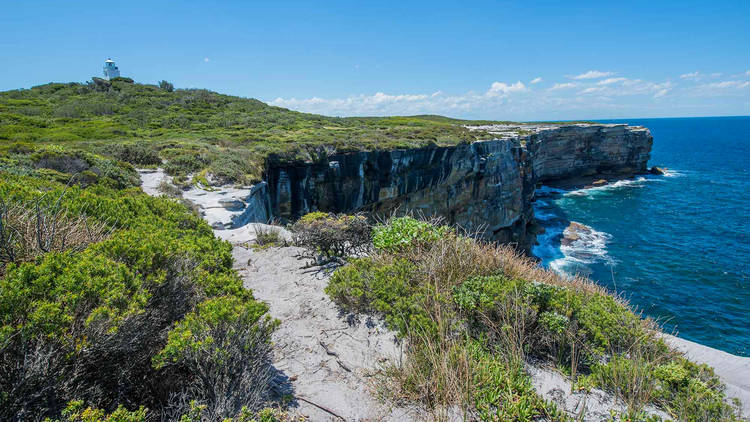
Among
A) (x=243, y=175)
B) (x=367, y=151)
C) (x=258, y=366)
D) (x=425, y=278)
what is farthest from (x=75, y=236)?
(x=367, y=151)

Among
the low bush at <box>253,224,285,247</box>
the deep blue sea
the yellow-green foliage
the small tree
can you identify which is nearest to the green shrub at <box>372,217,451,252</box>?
the low bush at <box>253,224,285,247</box>

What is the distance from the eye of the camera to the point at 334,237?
320 inches

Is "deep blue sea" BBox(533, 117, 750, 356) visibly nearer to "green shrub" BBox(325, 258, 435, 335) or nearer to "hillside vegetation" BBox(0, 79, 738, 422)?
"hillside vegetation" BBox(0, 79, 738, 422)

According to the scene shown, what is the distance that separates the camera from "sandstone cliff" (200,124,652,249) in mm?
20297

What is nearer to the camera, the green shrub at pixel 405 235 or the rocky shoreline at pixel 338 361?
the rocky shoreline at pixel 338 361

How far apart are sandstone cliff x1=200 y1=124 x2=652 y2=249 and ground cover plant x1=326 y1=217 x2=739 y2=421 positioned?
22.4ft

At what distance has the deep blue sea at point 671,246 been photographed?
20302 millimetres

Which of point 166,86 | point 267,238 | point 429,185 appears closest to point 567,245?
point 429,185

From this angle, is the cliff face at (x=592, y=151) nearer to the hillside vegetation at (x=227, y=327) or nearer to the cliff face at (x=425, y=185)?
the cliff face at (x=425, y=185)

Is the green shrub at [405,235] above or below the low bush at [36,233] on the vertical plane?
below

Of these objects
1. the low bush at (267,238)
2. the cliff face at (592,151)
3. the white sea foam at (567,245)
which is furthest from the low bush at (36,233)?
the cliff face at (592,151)

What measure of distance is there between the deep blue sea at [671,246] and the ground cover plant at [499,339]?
346 centimetres

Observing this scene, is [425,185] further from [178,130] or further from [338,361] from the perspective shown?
[338,361]

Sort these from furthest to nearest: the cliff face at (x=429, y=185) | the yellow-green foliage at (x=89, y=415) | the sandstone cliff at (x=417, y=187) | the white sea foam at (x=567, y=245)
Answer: the white sea foam at (x=567, y=245) < the cliff face at (x=429, y=185) < the sandstone cliff at (x=417, y=187) < the yellow-green foliage at (x=89, y=415)
